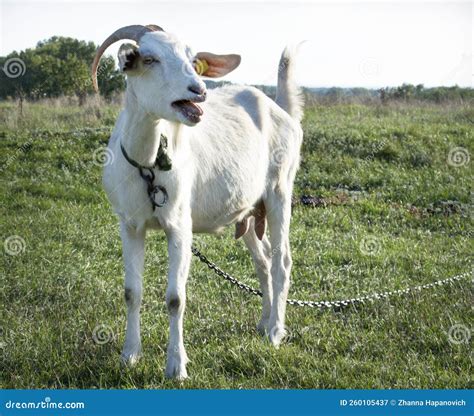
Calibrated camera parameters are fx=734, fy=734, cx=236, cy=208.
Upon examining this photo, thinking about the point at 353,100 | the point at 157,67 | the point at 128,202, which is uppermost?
the point at 157,67

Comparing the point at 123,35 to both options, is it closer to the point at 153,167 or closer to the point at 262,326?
the point at 153,167

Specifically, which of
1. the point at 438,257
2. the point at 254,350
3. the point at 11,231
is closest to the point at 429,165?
the point at 438,257

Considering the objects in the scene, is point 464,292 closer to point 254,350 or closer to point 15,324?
point 254,350

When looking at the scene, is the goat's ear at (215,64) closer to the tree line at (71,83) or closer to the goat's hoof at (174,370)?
the goat's hoof at (174,370)

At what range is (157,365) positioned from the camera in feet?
17.0

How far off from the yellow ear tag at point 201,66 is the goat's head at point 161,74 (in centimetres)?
10

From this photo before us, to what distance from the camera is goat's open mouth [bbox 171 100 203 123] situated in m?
4.59

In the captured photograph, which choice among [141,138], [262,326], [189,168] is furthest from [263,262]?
[141,138]

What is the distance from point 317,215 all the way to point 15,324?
544cm

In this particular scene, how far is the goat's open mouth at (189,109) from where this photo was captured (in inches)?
→ 181

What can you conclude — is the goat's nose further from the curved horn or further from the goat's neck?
the curved horn

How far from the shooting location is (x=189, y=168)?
541cm

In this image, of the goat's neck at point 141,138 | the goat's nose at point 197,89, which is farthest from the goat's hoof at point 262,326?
the goat's nose at point 197,89

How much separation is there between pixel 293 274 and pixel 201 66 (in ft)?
11.0
